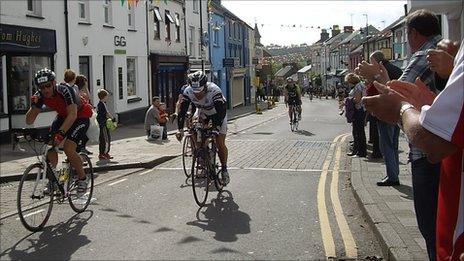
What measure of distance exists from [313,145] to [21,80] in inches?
365

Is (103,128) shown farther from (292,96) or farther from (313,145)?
(292,96)

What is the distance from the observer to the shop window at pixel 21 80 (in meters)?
17.0

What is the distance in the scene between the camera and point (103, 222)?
700 centimetres

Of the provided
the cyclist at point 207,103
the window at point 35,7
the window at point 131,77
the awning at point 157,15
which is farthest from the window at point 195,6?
the cyclist at point 207,103

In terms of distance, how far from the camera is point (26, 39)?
1727 centimetres

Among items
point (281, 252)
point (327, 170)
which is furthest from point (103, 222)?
point (327, 170)

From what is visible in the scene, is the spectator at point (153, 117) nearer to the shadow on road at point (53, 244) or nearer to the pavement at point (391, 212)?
the pavement at point (391, 212)

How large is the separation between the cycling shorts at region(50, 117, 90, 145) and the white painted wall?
13.2 metres

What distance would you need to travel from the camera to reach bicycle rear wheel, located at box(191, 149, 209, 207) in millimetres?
7832

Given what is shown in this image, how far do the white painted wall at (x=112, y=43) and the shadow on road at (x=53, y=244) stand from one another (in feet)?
47.2

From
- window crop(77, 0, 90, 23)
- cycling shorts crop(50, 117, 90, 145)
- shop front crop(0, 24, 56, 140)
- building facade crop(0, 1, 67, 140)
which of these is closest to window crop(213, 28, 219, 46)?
window crop(77, 0, 90, 23)

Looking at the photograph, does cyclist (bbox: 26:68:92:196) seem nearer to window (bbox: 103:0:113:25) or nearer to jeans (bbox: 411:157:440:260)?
jeans (bbox: 411:157:440:260)

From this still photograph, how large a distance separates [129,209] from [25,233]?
157 centimetres

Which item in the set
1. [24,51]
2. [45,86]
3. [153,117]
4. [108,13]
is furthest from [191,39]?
[45,86]
